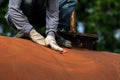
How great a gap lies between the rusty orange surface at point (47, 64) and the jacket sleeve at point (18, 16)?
0.32 meters

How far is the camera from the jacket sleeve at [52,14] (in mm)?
7972

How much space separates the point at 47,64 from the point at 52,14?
3.86 ft

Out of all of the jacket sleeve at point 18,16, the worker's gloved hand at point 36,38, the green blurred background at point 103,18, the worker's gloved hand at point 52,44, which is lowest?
the green blurred background at point 103,18

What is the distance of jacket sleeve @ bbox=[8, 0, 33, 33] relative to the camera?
766 centimetres

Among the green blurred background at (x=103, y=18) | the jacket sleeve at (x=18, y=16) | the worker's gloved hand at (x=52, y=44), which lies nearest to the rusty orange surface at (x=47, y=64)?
the worker's gloved hand at (x=52, y=44)

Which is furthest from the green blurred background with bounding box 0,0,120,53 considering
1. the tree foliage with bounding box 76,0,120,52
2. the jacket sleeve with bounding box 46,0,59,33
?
the jacket sleeve with bounding box 46,0,59,33

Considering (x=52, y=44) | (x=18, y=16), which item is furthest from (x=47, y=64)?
(x=18, y=16)

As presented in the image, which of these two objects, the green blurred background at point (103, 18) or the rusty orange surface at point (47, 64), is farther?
the green blurred background at point (103, 18)

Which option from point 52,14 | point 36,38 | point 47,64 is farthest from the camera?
point 52,14

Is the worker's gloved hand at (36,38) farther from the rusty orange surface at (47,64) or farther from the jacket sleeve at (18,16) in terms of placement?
the rusty orange surface at (47,64)

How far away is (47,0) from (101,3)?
61.1ft

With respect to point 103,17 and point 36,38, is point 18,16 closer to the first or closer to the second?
point 36,38

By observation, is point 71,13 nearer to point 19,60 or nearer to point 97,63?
point 97,63

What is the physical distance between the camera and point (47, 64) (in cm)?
702
